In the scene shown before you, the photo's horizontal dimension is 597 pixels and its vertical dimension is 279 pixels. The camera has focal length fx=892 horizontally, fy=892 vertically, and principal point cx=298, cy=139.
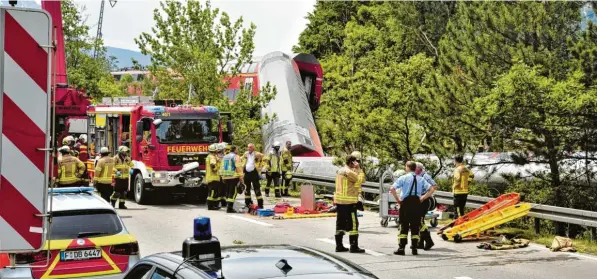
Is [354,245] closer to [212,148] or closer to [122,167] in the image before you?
[212,148]

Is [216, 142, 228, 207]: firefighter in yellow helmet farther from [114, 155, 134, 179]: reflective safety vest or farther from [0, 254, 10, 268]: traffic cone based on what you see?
[0, 254, 10, 268]: traffic cone

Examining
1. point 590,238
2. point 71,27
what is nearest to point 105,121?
point 590,238

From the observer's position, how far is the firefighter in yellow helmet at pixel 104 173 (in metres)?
20.5

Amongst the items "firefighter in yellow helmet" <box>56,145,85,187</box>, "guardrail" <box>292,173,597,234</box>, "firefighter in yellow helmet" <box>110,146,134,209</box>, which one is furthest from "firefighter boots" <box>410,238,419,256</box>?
"firefighter in yellow helmet" <box>110,146,134,209</box>

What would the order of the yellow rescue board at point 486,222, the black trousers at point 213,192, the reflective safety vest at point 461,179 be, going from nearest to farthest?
the yellow rescue board at point 486,222 < the reflective safety vest at point 461,179 < the black trousers at point 213,192

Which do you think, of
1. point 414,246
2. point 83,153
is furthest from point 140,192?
point 414,246

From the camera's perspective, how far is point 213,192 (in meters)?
22.6

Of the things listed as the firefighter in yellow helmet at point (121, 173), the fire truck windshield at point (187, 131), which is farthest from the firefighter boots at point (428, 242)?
the fire truck windshield at point (187, 131)

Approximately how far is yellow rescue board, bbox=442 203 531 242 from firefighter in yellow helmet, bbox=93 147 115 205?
809 cm

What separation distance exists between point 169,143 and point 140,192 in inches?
70.7

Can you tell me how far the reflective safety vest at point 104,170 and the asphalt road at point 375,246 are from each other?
→ 1124mm

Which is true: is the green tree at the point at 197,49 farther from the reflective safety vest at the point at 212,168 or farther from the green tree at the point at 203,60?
the reflective safety vest at the point at 212,168

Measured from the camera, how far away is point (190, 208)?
23656mm

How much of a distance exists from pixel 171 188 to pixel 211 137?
1757mm
